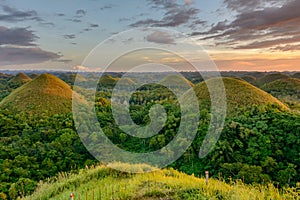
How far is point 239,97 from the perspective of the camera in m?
22.4

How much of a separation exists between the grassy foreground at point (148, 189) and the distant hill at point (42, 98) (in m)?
20.3

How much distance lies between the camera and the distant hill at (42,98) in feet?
84.4

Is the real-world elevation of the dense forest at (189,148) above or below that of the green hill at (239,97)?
below

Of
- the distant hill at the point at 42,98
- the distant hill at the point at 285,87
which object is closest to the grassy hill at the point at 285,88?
the distant hill at the point at 285,87

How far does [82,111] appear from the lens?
80.5 feet

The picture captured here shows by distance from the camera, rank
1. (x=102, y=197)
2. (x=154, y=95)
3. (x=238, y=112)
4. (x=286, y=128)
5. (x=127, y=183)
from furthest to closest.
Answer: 1. (x=154, y=95)
2. (x=238, y=112)
3. (x=286, y=128)
4. (x=127, y=183)
5. (x=102, y=197)

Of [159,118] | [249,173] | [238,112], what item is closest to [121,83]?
[159,118]

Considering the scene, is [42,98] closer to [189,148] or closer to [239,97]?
[189,148]

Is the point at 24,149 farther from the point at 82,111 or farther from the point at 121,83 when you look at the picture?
the point at 121,83

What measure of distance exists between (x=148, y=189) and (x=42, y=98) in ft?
84.9

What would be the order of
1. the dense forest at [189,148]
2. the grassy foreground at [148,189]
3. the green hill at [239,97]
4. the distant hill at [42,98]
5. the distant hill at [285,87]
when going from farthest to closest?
the distant hill at [285,87]
the distant hill at [42,98]
the green hill at [239,97]
the dense forest at [189,148]
the grassy foreground at [148,189]

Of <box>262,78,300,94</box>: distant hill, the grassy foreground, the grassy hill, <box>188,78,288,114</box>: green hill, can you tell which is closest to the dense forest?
<box>188,78,288,114</box>: green hill

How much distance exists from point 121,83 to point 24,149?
3548cm

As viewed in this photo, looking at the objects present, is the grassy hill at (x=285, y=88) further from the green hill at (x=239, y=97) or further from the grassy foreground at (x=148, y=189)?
the grassy foreground at (x=148, y=189)
